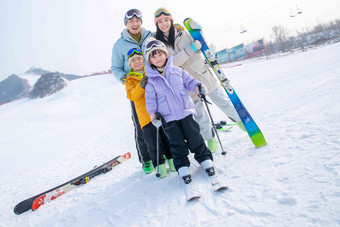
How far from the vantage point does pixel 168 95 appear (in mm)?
2203

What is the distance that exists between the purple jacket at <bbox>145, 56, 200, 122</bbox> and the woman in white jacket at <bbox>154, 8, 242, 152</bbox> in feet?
1.57

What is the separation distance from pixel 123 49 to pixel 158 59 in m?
0.88

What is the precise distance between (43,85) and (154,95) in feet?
80.8

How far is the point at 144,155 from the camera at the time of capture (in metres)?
2.98

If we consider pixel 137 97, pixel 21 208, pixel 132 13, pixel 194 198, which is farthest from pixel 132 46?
pixel 21 208

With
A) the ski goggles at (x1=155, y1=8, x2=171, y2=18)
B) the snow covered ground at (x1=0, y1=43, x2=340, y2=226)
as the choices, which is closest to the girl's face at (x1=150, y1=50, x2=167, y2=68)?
the ski goggles at (x1=155, y1=8, x2=171, y2=18)

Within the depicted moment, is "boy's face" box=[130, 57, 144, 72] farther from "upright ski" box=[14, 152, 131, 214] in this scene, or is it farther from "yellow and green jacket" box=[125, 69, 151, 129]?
"upright ski" box=[14, 152, 131, 214]

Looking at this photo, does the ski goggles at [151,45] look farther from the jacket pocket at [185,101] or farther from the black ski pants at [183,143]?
the black ski pants at [183,143]

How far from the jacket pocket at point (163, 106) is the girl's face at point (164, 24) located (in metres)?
1.11

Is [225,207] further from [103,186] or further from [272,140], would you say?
[103,186]

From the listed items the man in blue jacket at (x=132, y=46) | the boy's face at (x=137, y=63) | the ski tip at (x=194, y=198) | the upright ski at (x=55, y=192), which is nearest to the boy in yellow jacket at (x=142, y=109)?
the boy's face at (x=137, y=63)

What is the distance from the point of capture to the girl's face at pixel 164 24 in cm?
265

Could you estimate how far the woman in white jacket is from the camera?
8.75ft

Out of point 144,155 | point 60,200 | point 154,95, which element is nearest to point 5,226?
point 60,200
